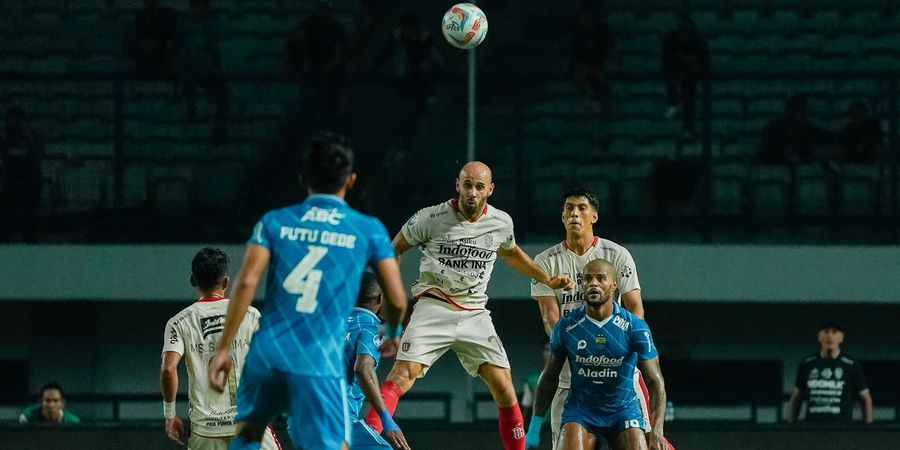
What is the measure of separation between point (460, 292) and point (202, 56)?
7051 mm

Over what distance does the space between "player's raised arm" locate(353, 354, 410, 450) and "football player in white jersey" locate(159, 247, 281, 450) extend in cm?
61

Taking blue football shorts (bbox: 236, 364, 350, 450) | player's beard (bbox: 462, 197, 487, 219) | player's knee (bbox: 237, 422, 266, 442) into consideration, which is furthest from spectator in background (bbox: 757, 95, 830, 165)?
player's knee (bbox: 237, 422, 266, 442)

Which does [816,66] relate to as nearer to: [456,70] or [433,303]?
[456,70]

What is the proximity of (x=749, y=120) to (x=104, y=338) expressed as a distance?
7047 mm

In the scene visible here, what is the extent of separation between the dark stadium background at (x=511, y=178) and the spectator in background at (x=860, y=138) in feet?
0.73

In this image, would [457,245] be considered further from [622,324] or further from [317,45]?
[317,45]

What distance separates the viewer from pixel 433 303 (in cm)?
896

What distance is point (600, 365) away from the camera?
8.18 meters

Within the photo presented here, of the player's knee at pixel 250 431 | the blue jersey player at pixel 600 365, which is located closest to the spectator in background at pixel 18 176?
the blue jersey player at pixel 600 365

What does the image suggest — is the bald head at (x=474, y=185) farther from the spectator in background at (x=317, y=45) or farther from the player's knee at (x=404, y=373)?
the spectator in background at (x=317, y=45)

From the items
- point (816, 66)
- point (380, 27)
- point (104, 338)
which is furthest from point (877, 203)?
point (104, 338)

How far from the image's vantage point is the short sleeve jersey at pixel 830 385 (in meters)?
12.4

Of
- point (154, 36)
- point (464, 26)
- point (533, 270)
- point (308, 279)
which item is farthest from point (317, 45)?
point (308, 279)

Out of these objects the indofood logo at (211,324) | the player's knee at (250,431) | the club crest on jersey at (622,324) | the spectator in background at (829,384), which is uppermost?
the indofood logo at (211,324)
